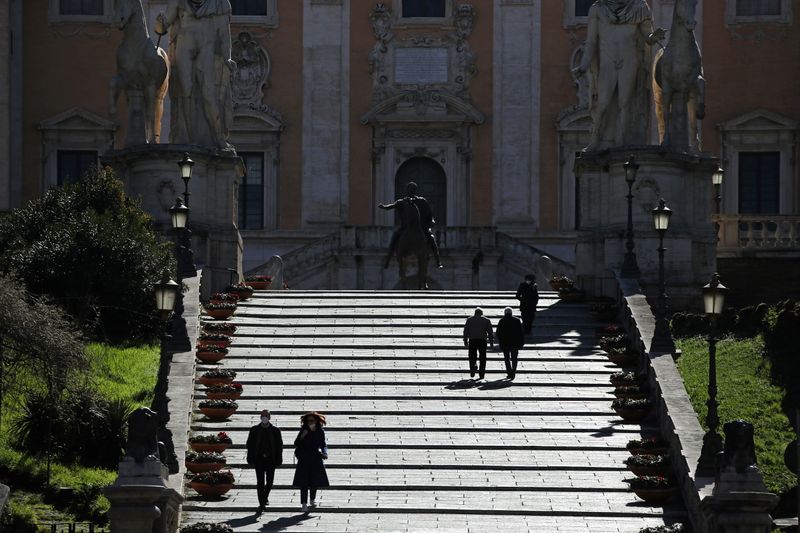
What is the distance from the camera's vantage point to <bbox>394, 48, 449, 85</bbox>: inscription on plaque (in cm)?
5631

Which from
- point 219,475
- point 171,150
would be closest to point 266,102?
point 171,150

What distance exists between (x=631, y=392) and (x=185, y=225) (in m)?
8.32

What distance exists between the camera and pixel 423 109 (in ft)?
184

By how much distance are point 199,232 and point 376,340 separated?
6.32 m

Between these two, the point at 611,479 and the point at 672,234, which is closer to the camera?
the point at 611,479

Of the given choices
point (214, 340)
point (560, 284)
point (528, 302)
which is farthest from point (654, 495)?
point (560, 284)

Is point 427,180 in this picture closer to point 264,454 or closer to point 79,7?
point 79,7

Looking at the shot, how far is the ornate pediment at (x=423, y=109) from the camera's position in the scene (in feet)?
184

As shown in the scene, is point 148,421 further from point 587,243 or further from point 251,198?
point 251,198

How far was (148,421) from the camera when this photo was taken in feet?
80.5

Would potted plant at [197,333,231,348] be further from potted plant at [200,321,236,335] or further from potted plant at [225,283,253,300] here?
potted plant at [225,283,253,300]

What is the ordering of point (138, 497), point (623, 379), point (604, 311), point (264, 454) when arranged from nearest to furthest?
1. point (138, 497)
2. point (264, 454)
3. point (623, 379)
4. point (604, 311)

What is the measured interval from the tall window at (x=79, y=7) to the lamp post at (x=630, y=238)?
2400 cm

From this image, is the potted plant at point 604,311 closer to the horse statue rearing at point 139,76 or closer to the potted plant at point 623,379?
the potted plant at point 623,379
